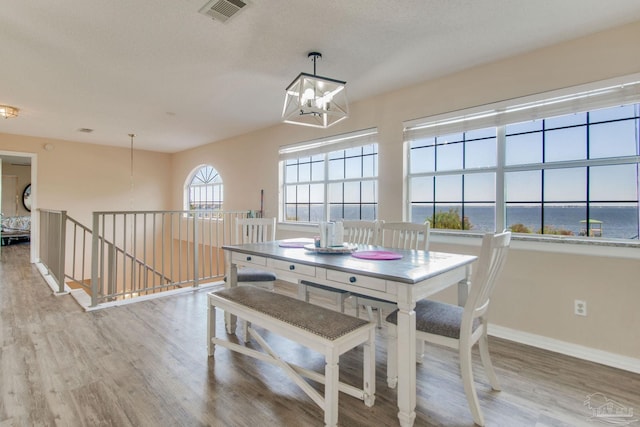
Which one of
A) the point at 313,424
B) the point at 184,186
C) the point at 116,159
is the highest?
the point at 116,159

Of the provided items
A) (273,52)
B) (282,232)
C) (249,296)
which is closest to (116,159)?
(282,232)

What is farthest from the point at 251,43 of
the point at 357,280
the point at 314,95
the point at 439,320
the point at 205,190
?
the point at 205,190

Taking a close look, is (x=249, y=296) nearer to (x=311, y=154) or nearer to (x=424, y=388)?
(x=424, y=388)

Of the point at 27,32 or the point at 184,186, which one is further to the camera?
the point at 184,186

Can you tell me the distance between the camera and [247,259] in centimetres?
250

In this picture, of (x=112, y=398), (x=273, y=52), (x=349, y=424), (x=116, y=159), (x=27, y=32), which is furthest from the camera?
(x=116, y=159)

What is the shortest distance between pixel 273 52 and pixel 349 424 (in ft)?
8.86

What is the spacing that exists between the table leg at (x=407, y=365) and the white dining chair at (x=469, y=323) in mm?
198

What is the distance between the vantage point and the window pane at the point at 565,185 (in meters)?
2.53

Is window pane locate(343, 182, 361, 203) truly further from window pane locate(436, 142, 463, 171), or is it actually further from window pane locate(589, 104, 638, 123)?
window pane locate(589, 104, 638, 123)

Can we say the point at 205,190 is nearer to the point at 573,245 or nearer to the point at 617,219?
the point at 573,245

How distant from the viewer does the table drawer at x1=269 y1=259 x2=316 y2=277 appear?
2033 millimetres

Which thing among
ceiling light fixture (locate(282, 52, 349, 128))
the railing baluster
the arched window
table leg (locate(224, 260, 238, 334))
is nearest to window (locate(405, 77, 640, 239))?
ceiling light fixture (locate(282, 52, 349, 128))

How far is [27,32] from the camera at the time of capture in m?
2.34
